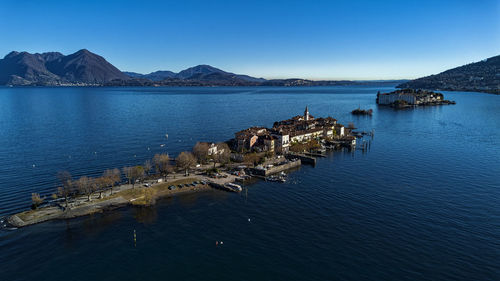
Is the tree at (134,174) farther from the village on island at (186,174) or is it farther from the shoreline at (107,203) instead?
the shoreline at (107,203)

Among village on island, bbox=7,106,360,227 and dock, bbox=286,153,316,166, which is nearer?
village on island, bbox=7,106,360,227

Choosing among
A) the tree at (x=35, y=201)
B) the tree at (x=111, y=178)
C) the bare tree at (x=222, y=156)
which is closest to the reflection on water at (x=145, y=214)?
the tree at (x=111, y=178)

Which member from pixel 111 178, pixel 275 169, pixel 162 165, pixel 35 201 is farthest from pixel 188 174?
pixel 35 201

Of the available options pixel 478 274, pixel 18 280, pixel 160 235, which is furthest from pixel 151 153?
pixel 478 274

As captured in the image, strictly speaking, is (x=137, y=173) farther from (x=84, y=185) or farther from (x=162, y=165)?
(x=84, y=185)

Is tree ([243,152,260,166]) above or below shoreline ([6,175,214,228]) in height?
above

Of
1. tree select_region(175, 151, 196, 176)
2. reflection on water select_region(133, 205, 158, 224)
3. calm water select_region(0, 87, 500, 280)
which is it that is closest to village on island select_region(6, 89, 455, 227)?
tree select_region(175, 151, 196, 176)

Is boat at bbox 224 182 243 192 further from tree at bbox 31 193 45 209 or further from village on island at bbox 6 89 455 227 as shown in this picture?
tree at bbox 31 193 45 209

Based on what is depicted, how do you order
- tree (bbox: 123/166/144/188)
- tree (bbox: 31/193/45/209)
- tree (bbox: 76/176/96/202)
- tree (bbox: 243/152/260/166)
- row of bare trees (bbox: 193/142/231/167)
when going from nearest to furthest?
tree (bbox: 31/193/45/209) < tree (bbox: 76/176/96/202) < tree (bbox: 123/166/144/188) < row of bare trees (bbox: 193/142/231/167) < tree (bbox: 243/152/260/166)
